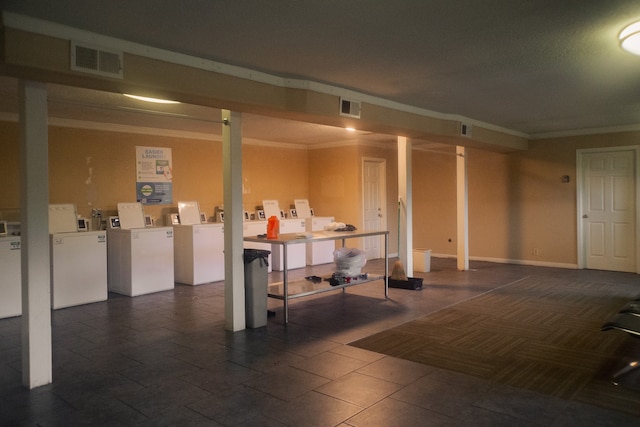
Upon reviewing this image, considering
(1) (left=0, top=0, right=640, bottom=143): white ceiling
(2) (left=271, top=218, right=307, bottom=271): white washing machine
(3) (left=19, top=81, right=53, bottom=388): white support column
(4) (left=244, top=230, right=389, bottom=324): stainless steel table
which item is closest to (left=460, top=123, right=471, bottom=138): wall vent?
(1) (left=0, top=0, right=640, bottom=143): white ceiling

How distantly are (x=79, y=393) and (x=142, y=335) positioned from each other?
1.49 metres

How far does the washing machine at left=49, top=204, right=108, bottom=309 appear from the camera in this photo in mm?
6176

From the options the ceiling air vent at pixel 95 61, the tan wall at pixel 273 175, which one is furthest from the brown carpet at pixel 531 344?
the tan wall at pixel 273 175

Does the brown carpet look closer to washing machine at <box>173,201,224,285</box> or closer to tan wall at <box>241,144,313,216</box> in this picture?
washing machine at <box>173,201,224,285</box>

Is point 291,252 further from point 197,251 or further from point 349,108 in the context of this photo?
point 349,108

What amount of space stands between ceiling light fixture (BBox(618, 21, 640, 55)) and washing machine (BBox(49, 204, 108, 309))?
6379 millimetres

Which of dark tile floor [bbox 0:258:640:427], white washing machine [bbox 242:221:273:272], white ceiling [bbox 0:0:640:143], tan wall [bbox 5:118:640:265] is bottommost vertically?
dark tile floor [bbox 0:258:640:427]

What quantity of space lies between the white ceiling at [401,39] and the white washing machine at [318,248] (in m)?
4.32

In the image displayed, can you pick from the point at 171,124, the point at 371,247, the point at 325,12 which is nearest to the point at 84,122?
the point at 171,124

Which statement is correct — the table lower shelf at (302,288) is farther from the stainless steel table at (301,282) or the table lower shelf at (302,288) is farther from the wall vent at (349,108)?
the wall vent at (349,108)

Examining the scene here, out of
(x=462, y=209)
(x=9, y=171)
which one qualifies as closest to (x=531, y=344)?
(x=462, y=209)

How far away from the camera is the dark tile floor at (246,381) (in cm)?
303

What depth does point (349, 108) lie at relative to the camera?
219 inches

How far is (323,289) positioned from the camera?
573 centimetres
